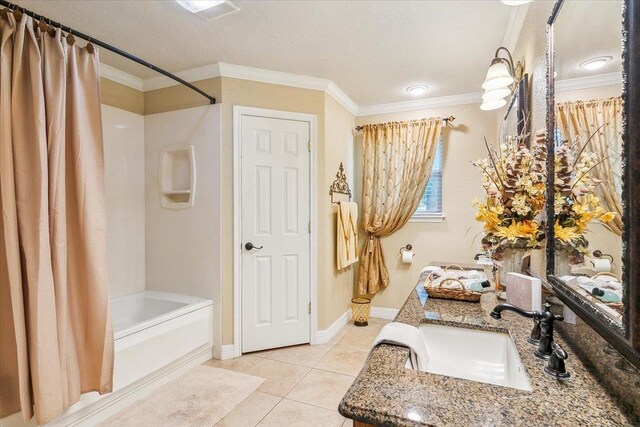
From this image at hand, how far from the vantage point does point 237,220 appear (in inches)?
109

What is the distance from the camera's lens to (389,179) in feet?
11.9

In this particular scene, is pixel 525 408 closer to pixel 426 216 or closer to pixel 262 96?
pixel 262 96

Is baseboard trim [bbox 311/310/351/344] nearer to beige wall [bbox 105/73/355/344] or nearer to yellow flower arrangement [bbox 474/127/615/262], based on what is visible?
beige wall [bbox 105/73/355/344]

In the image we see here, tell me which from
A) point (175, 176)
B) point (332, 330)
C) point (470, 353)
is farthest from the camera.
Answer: point (332, 330)

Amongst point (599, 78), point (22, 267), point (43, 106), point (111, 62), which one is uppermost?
point (111, 62)

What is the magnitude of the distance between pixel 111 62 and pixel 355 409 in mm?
3207

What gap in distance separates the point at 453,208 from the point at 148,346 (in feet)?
10.2

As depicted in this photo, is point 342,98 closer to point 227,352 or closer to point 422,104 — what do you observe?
point 422,104

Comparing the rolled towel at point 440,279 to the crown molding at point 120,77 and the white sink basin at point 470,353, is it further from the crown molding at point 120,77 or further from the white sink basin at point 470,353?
the crown molding at point 120,77

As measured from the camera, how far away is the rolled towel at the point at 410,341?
37.8 inches

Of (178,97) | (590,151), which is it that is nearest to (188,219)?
(178,97)

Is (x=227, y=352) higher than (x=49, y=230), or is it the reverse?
(x=49, y=230)

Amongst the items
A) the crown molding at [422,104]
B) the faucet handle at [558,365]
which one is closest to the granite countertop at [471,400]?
the faucet handle at [558,365]

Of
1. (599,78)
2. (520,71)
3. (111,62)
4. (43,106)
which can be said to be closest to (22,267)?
(43,106)
